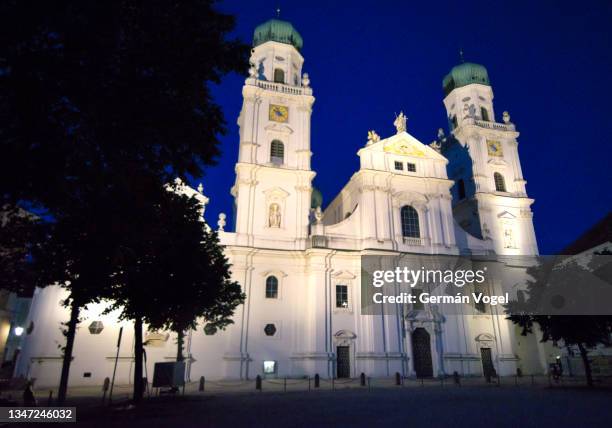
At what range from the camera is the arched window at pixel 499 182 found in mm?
36031

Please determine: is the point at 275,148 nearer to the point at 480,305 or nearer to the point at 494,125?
the point at 480,305

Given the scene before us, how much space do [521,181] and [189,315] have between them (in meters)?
31.7

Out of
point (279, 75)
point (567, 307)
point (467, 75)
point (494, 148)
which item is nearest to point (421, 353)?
point (567, 307)

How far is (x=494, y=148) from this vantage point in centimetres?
3716

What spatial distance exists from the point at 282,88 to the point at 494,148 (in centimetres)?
2011

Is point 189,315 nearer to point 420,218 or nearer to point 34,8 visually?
point 34,8

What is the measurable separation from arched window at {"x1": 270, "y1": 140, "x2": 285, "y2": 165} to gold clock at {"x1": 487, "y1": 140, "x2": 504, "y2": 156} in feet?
63.3

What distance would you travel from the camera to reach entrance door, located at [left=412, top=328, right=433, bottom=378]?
89.2 feet

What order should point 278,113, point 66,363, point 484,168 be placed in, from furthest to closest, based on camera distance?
point 484,168 → point 278,113 → point 66,363

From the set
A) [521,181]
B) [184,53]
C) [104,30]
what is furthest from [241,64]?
[521,181]

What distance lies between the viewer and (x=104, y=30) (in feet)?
24.1

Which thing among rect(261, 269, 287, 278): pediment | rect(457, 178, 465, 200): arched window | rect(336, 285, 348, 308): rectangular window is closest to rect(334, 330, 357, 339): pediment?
rect(336, 285, 348, 308): rectangular window

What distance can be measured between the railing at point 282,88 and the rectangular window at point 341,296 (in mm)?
15872

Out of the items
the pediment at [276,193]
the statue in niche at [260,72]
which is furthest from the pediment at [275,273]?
the statue in niche at [260,72]
